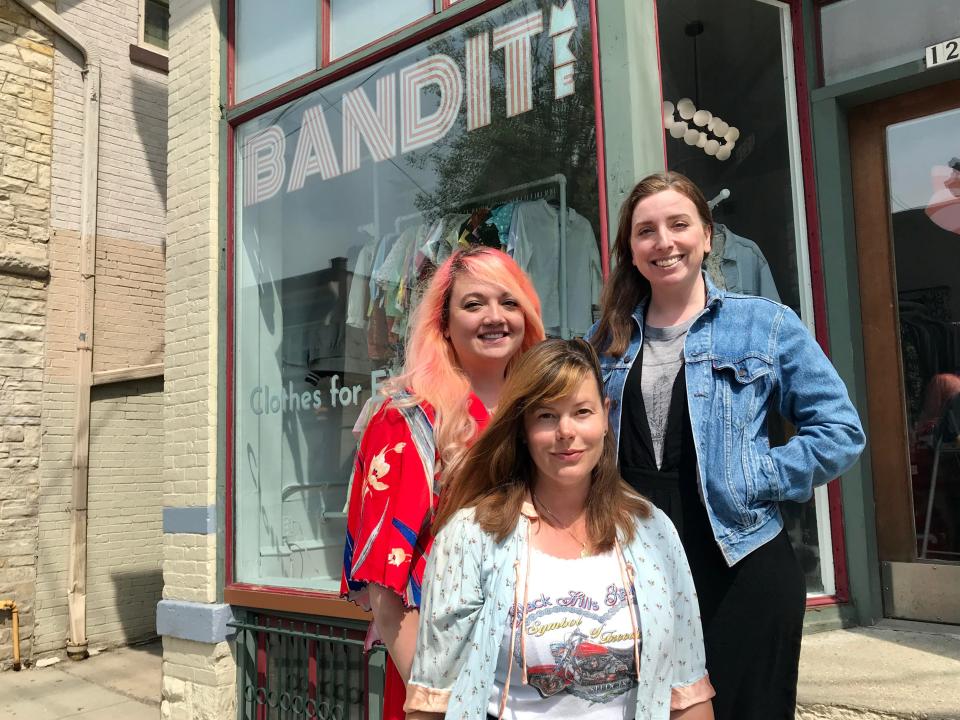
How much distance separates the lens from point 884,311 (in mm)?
4270

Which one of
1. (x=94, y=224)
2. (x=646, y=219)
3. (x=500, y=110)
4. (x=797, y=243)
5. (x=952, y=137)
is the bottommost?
(x=646, y=219)

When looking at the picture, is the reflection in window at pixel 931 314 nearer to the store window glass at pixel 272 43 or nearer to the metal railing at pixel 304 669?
the metal railing at pixel 304 669

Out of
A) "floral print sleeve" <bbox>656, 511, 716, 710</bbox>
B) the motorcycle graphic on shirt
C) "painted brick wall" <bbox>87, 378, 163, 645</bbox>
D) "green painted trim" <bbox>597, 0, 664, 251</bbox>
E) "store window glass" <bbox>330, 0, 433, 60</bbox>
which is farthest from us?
"painted brick wall" <bbox>87, 378, 163, 645</bbox>

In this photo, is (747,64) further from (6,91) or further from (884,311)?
(6,91)

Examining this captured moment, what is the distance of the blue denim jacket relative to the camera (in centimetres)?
203

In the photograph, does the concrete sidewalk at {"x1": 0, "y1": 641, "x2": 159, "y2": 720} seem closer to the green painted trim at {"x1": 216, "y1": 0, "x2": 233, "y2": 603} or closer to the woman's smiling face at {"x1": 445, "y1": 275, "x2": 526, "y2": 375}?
the green painted trim at {"x1": 216, "y1": 0, "x2": 233, "y2": 603}

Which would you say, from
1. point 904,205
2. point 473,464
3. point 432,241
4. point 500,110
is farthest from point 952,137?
point 473,464

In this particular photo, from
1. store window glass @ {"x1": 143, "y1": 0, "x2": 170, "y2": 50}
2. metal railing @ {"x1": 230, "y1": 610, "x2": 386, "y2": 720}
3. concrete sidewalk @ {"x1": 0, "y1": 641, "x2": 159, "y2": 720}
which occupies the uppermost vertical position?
store window glass @ {"x1": 143, "y1": 0, "x2": 170, "y2": 50}

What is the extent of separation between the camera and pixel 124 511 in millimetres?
8680

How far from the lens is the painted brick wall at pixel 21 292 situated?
7.86 metres

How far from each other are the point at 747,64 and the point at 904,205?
111cm

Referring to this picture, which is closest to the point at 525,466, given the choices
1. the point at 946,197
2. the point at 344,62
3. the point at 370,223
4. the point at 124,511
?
the point at 946,197

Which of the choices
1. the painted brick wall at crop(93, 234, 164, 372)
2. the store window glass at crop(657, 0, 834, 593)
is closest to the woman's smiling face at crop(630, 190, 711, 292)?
the store window glass at crop(657, 0, 834, 593)

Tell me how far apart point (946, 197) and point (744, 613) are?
301cm
